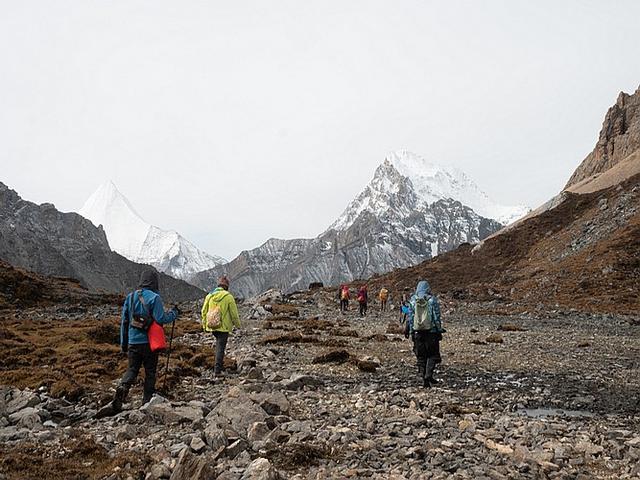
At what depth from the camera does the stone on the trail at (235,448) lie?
7.41 metres

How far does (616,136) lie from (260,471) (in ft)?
379

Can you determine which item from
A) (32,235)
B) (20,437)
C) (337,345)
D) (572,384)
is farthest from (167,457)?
(32,235)

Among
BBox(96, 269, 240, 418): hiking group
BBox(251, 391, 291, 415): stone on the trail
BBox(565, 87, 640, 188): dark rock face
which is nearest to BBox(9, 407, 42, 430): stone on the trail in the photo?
BBox(96, 269, 240, 418): hiking group

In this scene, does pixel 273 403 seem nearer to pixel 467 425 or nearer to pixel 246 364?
pixel 467 425

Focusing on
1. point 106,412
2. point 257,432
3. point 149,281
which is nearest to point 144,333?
point 149,281

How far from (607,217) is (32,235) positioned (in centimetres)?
14211

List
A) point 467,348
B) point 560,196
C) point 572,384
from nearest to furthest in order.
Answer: point 572,384 < point 467,348 < point 560,196

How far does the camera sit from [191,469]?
6512 millimetres

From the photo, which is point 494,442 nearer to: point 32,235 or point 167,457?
point 167,457

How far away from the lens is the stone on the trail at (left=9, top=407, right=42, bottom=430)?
32.4ft

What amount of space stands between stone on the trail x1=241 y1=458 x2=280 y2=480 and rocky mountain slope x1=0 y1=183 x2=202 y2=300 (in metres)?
136

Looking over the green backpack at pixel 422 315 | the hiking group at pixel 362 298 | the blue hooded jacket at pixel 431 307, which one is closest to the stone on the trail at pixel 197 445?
the green backpack at pixel 422 315

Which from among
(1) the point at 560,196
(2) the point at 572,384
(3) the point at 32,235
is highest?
(3) the point at 32,235

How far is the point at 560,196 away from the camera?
81062mm
